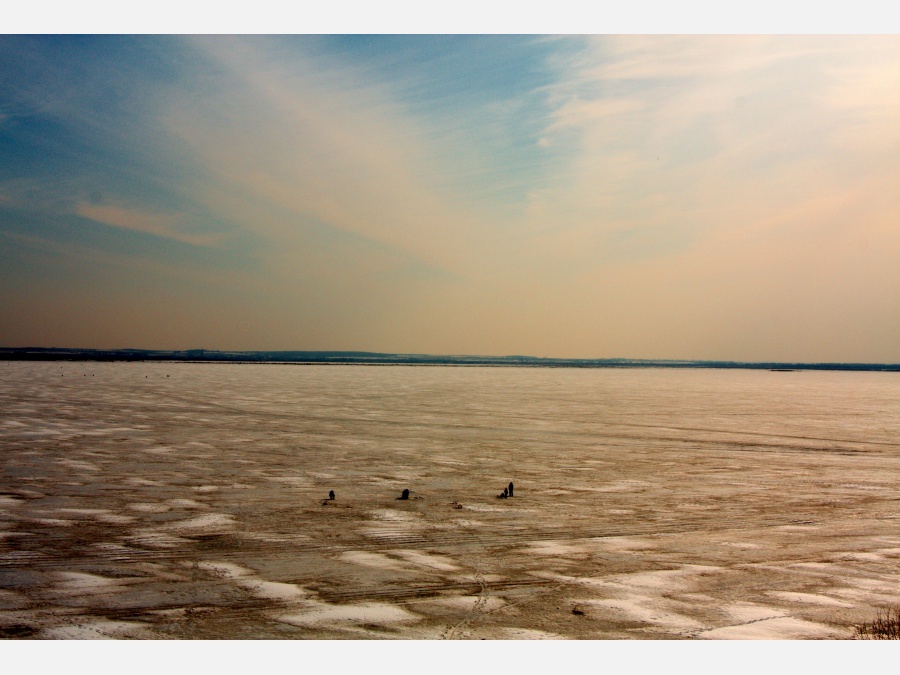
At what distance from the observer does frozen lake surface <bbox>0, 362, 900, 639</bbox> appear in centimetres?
562

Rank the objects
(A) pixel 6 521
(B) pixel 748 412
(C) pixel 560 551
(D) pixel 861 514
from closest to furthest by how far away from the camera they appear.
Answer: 1. (C) pixel 560 551
2. (A) pixel 6 521
3. (D) pixel 861 514
4. (B) pixel 748 412

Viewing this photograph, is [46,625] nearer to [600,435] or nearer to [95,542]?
[95,542]

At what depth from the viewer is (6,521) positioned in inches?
331

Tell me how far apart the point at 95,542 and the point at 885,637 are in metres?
7.76

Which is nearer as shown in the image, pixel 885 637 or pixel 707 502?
pixel 885 637

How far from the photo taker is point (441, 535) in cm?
808

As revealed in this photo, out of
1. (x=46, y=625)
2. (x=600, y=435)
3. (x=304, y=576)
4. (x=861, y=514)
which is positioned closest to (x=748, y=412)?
(x=600, y=435)

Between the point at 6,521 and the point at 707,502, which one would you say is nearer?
the point at 6,521

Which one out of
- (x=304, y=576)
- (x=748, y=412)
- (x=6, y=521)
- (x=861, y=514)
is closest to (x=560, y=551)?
(x=304, y=576)

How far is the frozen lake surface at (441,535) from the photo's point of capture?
5.62 metres

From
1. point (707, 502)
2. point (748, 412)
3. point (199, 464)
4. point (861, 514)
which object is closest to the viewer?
point (861, 514)

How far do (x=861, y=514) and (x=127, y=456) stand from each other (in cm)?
1270

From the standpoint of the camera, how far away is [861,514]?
9250mm

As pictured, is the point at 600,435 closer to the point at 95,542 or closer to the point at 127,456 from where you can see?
the point at 127,456
